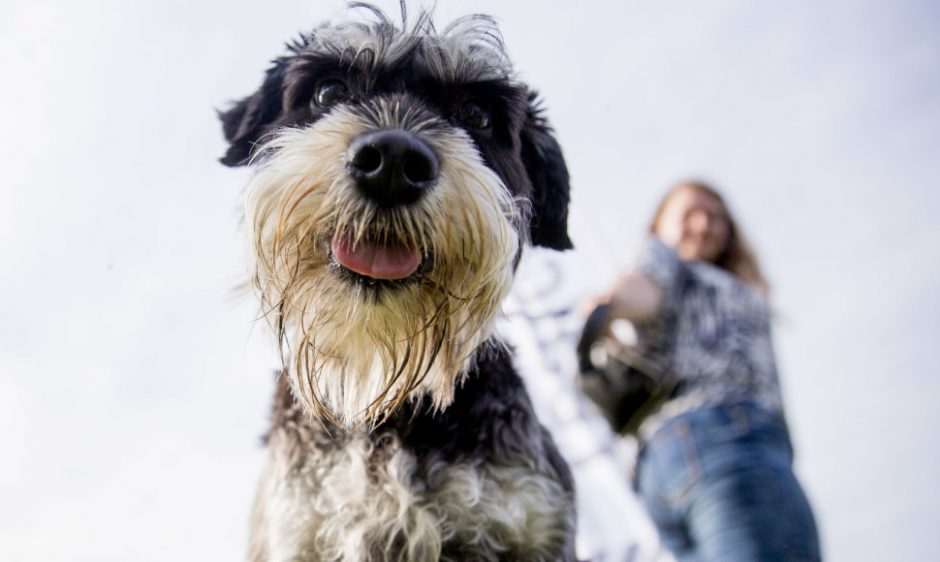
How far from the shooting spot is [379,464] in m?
2.04

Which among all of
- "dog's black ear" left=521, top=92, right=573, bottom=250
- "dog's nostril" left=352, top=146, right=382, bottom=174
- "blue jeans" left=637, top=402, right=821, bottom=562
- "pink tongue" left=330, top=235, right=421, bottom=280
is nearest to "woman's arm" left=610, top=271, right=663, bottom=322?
"blue jeans" left=637, top=402, right=821, bottom=562

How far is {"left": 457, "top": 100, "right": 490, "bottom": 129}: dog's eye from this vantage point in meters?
2.27

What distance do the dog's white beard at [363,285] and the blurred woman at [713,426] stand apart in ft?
3.68

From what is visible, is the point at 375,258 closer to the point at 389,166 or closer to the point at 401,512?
the point at 389,166

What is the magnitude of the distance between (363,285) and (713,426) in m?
1.65

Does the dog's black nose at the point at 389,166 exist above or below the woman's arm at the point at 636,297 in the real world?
above

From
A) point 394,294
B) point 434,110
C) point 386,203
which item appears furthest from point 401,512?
point 434,110

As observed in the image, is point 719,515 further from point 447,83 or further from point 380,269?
point 447,83

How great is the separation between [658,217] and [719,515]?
7.19 feet

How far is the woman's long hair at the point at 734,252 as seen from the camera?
3955 mm

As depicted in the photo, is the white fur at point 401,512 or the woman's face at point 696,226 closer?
the white fur at point 401,512

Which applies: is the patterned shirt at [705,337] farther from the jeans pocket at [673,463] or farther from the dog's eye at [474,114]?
the dog's eye at [474,114]

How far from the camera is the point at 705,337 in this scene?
297cm

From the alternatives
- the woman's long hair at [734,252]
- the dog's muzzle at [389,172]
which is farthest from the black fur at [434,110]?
the woman's long hair at [734,252]
